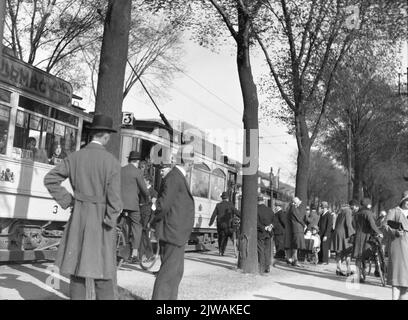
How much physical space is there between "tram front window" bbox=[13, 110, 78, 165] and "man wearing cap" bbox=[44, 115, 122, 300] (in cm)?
515

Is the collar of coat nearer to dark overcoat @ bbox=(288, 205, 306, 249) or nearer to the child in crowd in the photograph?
dark overcoat @ bbox=(288, 205, 306, 249)

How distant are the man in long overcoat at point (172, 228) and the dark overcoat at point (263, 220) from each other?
263 inches

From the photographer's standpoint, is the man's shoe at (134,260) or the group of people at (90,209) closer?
the group of people at (90,209)

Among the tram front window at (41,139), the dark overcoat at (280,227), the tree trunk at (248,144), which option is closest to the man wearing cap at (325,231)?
the dark overcoat at (280,227)

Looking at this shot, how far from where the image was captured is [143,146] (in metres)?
14.5

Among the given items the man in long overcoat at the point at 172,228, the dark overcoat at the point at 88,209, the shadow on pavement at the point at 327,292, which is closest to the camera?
the dark overcoat at the point at 88,209

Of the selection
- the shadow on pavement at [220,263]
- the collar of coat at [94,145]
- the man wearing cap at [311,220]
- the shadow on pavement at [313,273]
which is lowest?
the shadow on pavement at [313,273]

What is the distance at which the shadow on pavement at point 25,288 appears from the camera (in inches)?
285

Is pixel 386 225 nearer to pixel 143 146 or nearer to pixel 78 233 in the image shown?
pixel 78 233

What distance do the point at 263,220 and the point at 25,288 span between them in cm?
674

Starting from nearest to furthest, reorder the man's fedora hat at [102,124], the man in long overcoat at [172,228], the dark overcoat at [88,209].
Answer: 1. the dark overcoat at [88,209]
2. the man's fedora hat at [102,124]
3. the man in long overcoat at [172,228]

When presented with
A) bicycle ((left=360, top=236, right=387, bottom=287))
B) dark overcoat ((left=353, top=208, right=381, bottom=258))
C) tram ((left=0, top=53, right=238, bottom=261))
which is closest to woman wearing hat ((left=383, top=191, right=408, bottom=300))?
dark overcoat ((left=353, top=208, right=381, bottom=258))

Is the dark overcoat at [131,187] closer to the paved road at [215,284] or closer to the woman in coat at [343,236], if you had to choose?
the paved road at [215,284]

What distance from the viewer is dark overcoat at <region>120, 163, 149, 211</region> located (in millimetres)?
9508
